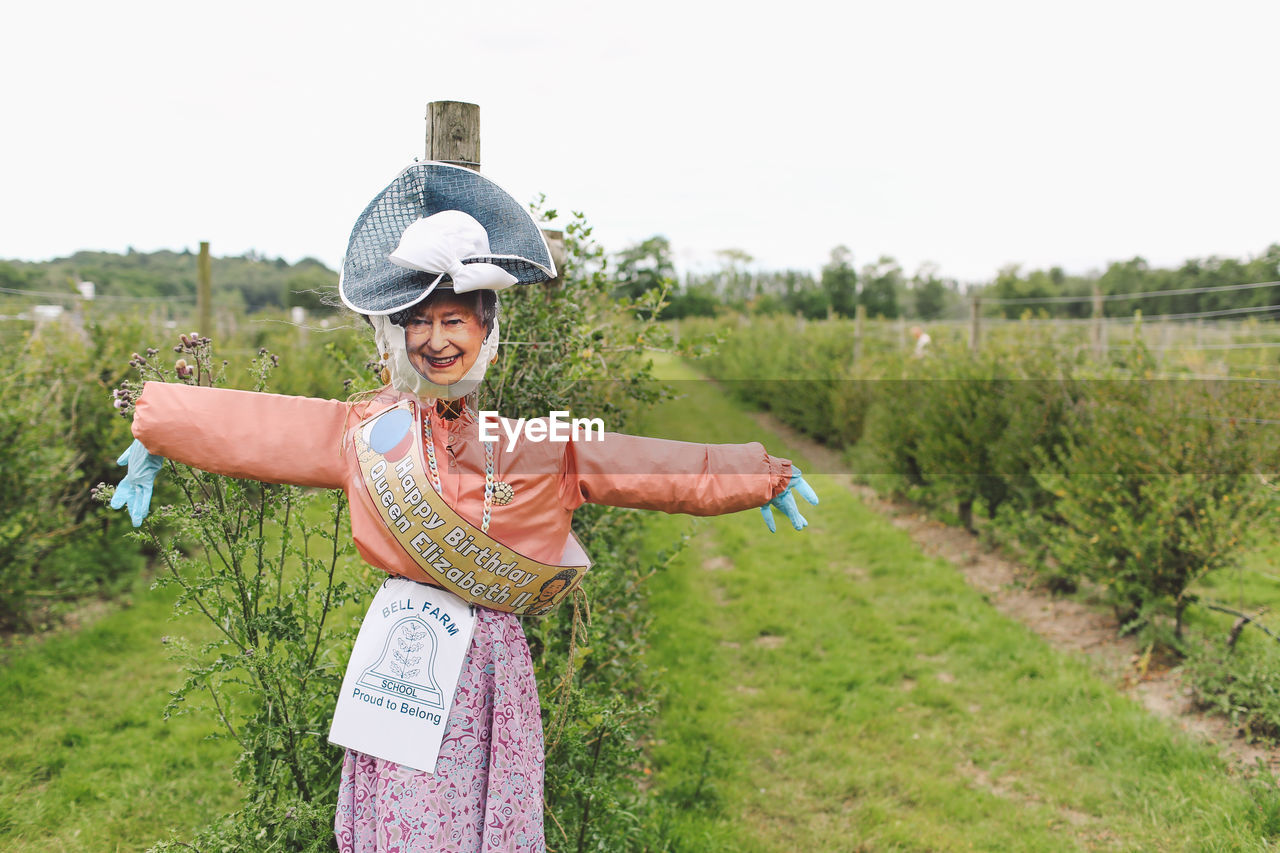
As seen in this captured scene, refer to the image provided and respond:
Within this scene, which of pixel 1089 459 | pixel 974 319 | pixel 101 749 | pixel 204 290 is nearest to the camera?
pixel 101 749

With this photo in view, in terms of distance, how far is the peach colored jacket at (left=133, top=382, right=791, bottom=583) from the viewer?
6.03 feet

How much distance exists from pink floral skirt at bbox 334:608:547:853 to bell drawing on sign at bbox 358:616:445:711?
8cm

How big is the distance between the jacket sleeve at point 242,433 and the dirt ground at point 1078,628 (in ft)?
12.4

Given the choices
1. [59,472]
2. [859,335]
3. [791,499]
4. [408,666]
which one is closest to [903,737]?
[791,499]

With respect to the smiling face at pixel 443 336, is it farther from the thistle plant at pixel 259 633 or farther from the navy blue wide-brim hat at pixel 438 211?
the thistle plant at pixel 259 633

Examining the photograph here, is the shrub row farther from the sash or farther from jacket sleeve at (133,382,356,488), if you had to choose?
jacket sleeve at (133,382,356,488)

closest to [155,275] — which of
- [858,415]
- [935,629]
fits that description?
[858,415]

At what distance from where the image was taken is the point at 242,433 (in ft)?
6.08

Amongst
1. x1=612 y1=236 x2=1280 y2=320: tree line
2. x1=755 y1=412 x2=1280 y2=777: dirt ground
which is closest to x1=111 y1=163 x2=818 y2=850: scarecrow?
x1=755 y1=412 x2=1280 y2=777: dirt ground

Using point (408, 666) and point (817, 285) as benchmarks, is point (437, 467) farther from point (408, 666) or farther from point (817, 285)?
point (817, 285)

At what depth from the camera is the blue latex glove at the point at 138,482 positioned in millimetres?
1859

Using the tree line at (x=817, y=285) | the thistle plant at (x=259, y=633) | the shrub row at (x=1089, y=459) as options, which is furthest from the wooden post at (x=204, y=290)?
the shrub row at (x=1089, y=459)

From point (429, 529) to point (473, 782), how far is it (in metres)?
0.57

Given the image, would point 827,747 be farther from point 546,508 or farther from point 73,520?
point 73,520
